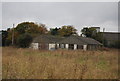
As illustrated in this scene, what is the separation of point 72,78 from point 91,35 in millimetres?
55978

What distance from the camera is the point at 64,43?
4472cm

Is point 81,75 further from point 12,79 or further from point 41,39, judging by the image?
point 41,39

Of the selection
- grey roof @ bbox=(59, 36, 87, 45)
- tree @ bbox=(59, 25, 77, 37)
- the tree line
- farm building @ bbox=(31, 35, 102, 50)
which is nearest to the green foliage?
the tree line

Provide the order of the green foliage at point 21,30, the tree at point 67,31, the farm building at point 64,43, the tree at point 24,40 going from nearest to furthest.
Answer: the tree at point 24,40 → the farm building at point 64,43 → the green foliage at point 21,30 → the tree at point 67,31

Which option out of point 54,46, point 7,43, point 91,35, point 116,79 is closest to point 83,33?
point 91,35

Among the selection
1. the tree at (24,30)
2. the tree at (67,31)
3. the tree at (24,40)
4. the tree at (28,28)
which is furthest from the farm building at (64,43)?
the tree at (67,31)

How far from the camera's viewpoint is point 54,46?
46.8 metres

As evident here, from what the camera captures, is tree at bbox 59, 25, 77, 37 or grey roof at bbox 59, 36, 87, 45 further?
tree at bbox 59, 25, 77, 37

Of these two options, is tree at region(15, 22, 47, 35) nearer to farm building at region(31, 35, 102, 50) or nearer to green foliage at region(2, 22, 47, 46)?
green foliage at region(2, 22, 47, 46)

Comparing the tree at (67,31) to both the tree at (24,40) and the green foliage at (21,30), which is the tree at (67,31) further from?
the tree at (24,40)

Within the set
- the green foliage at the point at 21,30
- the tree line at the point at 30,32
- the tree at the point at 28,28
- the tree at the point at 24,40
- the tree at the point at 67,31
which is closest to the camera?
the tree at the point at 24,40

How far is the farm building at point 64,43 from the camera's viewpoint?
44062 millimetres

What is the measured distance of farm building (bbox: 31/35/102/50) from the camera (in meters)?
44.1

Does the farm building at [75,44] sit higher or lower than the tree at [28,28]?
lower
